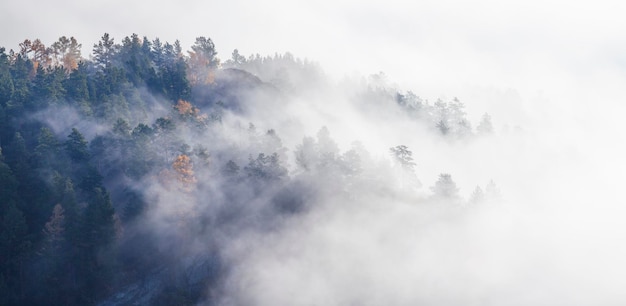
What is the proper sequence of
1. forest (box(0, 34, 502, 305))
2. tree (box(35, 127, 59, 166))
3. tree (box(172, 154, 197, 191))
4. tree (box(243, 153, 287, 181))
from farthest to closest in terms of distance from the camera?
tree (box(243, 153, 287, 181))
tree (box(172, 154, 197, 191))
tree (box(35, 127, 59, 166))
forest (box(0, 34, 502, 305))

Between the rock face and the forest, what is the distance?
0.16 metres

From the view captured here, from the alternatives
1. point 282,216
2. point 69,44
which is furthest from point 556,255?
point 69,44

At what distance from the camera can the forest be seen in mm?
84938

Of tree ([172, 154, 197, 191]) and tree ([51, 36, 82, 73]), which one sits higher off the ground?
tree ([51, 36, 82, 73])

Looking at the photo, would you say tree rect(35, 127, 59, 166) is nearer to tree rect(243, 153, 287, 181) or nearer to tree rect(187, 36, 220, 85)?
tree rect(243, 153, 287, 181)

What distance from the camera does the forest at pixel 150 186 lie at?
84.9m

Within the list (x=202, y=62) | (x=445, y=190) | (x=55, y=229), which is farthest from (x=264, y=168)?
(x=202, y=62)

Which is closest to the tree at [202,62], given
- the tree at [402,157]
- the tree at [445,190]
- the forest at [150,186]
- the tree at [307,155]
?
the forest at [150,186]

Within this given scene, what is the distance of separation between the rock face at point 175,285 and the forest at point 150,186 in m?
0.16

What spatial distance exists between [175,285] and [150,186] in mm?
15721

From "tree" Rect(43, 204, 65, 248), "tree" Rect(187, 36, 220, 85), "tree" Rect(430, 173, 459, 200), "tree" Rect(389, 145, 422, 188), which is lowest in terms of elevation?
"tree" Rect(43, 204, 65, 248)

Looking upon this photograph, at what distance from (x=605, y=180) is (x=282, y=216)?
308ft

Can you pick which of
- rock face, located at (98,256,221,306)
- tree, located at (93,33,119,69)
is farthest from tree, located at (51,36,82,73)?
rock face, located at (98,256,221,306)

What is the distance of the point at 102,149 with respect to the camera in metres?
101
